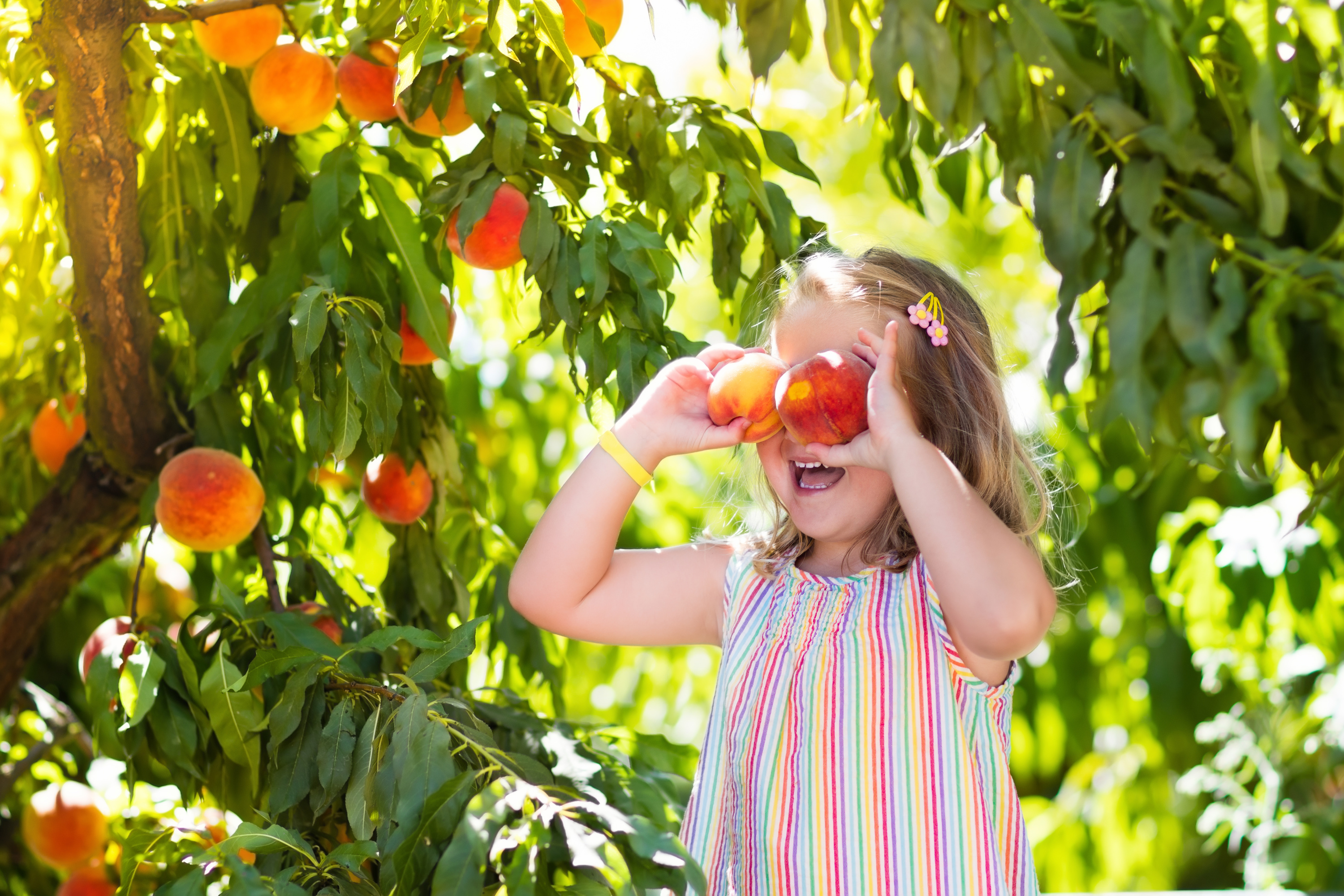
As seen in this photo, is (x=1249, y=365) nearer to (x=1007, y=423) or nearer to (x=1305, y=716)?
(x=1007, y=423)

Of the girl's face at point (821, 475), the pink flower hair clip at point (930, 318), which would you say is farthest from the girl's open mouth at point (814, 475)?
the pink flower hair clip at point (930, 318)

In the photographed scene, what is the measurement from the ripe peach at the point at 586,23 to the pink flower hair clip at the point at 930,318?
1.61 feet

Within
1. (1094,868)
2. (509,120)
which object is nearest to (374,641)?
(509,120)

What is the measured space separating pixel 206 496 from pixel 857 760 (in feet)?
2.97

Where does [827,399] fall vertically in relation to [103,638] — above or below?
above

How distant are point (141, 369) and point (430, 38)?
2.11 ft

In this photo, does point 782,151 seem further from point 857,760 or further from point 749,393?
point 857,760

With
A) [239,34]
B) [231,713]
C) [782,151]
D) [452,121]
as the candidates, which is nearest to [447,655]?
[231,713]

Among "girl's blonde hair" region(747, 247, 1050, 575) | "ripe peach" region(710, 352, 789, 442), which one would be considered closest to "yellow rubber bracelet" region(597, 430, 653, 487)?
"ripe peach" region(710, 352, 789, 442)

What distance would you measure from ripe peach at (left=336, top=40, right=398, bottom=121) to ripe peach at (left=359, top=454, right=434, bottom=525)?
484 mm

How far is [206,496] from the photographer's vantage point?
149cm

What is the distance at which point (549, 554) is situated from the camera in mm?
1396

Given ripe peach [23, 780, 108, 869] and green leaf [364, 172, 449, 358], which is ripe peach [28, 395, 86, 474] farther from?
green leaf [364, 172, 449, 358]

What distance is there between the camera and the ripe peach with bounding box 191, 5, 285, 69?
1479mm
